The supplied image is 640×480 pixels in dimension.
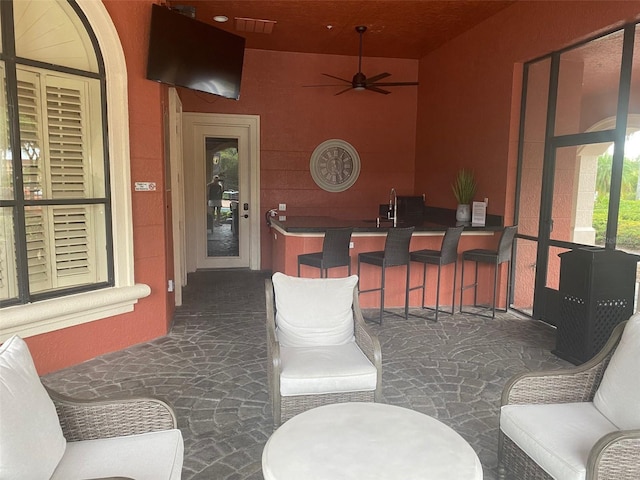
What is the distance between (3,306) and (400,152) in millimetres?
6310

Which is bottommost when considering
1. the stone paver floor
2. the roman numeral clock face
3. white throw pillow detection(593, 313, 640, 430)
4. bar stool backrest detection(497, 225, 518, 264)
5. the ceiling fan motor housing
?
the stone paver floor

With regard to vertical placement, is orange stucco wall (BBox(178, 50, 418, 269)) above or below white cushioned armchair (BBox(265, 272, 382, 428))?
above

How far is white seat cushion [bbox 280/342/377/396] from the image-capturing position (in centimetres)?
253

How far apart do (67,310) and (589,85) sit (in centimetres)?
518

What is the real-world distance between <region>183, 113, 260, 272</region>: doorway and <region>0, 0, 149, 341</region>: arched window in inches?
138

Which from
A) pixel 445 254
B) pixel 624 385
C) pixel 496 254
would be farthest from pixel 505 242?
pixel 624 385

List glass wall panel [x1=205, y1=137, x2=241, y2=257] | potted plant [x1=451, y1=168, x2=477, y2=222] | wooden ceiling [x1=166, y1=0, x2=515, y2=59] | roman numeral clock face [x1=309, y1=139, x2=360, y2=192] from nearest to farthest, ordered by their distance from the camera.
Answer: wooden ceiling [x1=166, y1=0, x2=515, y2=59], potted plant [x1=451, y1=168, x2=477, y2=222], glass wall panel [x1=205, y1=137, x2=241, y2=257], roman numeral clock face [x1=309, y1=139, x2=360, y2=192]

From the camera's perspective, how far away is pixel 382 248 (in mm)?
5594

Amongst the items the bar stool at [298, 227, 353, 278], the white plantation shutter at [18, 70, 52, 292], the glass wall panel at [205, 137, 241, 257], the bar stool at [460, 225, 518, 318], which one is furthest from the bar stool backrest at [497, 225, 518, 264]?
the white plantation shutter at [18, 70, 52, 292]

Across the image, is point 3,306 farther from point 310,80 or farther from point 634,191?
point 310,80

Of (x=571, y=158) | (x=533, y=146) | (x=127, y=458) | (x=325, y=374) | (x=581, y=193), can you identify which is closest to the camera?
(x=127, y=458)

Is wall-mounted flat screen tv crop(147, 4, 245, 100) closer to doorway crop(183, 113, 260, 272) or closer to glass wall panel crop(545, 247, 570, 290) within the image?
doorway crop(183, 113, 260, 272)

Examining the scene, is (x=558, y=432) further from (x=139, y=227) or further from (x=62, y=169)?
(x=62, y=169)

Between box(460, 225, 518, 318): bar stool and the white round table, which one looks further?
box(460, 225, 518, 318): bar stool
